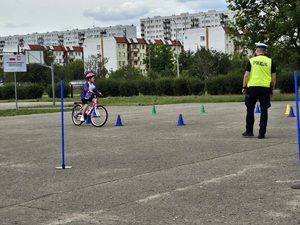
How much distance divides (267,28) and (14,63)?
51.5ft

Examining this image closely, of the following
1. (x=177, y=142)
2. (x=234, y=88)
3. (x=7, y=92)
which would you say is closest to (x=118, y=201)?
(x=177, y=142)

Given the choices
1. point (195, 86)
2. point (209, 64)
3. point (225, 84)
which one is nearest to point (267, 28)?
point (225, 84)

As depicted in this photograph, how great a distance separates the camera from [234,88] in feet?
151

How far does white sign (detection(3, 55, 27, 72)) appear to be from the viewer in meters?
32.6

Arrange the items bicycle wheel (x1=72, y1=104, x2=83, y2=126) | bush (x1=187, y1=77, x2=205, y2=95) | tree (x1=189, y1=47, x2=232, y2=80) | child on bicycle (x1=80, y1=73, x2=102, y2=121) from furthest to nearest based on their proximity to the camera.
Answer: tree (x1=189, y1=47, x2=232, y2=80) → bush (x1=187, y1=77, x2=205, y2=95) → bicycle wheel (x1=72, y1=104, x2=83, y2=126) → child on bicycle (x1=80, y1=73, x2=102, y2=121)

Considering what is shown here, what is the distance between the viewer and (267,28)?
3234 centimetres

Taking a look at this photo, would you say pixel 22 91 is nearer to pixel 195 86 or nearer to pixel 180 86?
pixel 180 86

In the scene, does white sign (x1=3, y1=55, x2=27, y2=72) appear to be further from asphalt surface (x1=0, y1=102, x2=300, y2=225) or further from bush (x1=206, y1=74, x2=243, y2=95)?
asphalt surface (x1=0, y1=102, x2=300, y2=225)

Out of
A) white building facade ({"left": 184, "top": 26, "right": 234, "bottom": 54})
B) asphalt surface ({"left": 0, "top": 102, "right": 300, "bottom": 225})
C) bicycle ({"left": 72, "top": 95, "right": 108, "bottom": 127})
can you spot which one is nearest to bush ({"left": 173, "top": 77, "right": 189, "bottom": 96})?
bicycle ({"left": 72, "top": 95, "right": 108, "bottom": 127})

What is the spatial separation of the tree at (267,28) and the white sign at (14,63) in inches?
529

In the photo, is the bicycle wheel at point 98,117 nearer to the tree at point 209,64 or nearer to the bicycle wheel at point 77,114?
the bicycle wheel at point 77,114

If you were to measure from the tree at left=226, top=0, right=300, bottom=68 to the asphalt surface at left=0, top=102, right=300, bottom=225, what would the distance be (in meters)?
20.5

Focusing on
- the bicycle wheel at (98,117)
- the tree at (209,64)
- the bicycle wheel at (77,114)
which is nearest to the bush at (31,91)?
the tree at (209,64)

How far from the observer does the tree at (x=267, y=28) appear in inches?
1227
